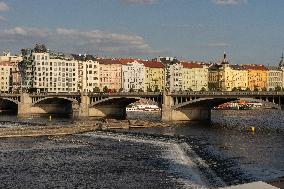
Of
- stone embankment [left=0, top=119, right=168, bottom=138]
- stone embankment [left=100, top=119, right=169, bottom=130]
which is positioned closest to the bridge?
stone embankment [left=100, top=119, right=169, bottom=130]

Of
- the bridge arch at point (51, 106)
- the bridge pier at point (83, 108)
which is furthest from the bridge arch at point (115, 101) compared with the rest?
the bridge arch at point (51, 106)

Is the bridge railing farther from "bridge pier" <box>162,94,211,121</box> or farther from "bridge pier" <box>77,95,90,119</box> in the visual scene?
"bridge pier" <box>77,95,90,119</box>

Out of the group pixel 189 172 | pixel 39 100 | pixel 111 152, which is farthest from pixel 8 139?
pixel 39 100

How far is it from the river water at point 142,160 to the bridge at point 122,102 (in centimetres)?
1805

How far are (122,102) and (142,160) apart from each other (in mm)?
81690

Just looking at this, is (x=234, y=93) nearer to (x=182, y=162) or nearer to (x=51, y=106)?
(x=182, y=162)

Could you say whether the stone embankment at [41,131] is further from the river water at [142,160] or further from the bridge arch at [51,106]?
the bridge arch at [51,106]

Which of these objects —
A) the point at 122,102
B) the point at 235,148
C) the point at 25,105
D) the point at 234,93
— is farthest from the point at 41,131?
the point at 25,105

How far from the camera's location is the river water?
156ft

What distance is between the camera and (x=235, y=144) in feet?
243

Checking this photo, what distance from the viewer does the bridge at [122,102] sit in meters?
106

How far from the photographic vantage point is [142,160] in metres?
59.0

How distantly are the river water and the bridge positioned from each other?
59.2ft

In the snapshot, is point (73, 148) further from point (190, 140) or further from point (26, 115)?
point (26, 115)
